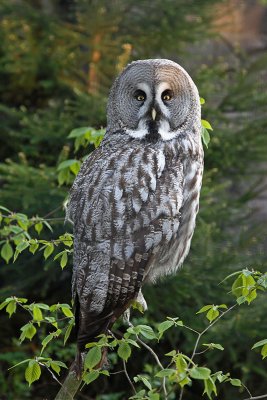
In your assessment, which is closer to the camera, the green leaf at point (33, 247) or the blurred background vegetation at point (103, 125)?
the green leaf at point (33, 247)

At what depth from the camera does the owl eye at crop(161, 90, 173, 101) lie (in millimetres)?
2863

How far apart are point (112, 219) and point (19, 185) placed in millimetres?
2463

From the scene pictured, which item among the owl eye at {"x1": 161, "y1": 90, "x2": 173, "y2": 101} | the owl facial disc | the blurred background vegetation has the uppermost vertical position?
the owl eye at {"x1": 161, "y1": 90, "x2": 173, "y2": 101}

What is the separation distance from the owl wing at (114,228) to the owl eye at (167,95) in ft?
0.81

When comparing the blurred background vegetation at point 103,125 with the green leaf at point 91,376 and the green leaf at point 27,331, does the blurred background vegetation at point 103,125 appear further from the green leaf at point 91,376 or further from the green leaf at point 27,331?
the green leaf at point 91,376

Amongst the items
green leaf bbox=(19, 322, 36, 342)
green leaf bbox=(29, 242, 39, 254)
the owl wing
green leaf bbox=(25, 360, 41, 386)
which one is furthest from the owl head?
green leaf bbox=(25, 360, 41, 386)

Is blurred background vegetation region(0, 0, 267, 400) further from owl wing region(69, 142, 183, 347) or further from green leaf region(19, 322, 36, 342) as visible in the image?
green leaf region(19, 322, 36, 342)

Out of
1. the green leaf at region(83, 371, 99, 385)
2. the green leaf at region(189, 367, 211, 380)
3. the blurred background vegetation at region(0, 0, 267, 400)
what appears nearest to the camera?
the green leaf at region(189, 367, 211, 380)

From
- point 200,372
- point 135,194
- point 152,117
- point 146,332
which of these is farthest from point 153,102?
point 200,372

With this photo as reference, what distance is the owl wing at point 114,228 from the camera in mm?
2684

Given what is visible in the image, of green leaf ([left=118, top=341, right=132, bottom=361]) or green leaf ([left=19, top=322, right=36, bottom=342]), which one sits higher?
green leaf ([left=118, top=341, right=132, bottom=361])

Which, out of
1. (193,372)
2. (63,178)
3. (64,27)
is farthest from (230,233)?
(193,372)

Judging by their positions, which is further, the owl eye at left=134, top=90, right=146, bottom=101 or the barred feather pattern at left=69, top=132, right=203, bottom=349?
the owl eye at left=134, top=90, right=146, bottom=101

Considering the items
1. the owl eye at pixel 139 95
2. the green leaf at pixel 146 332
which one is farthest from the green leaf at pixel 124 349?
the owl eye at pixel 139 95
